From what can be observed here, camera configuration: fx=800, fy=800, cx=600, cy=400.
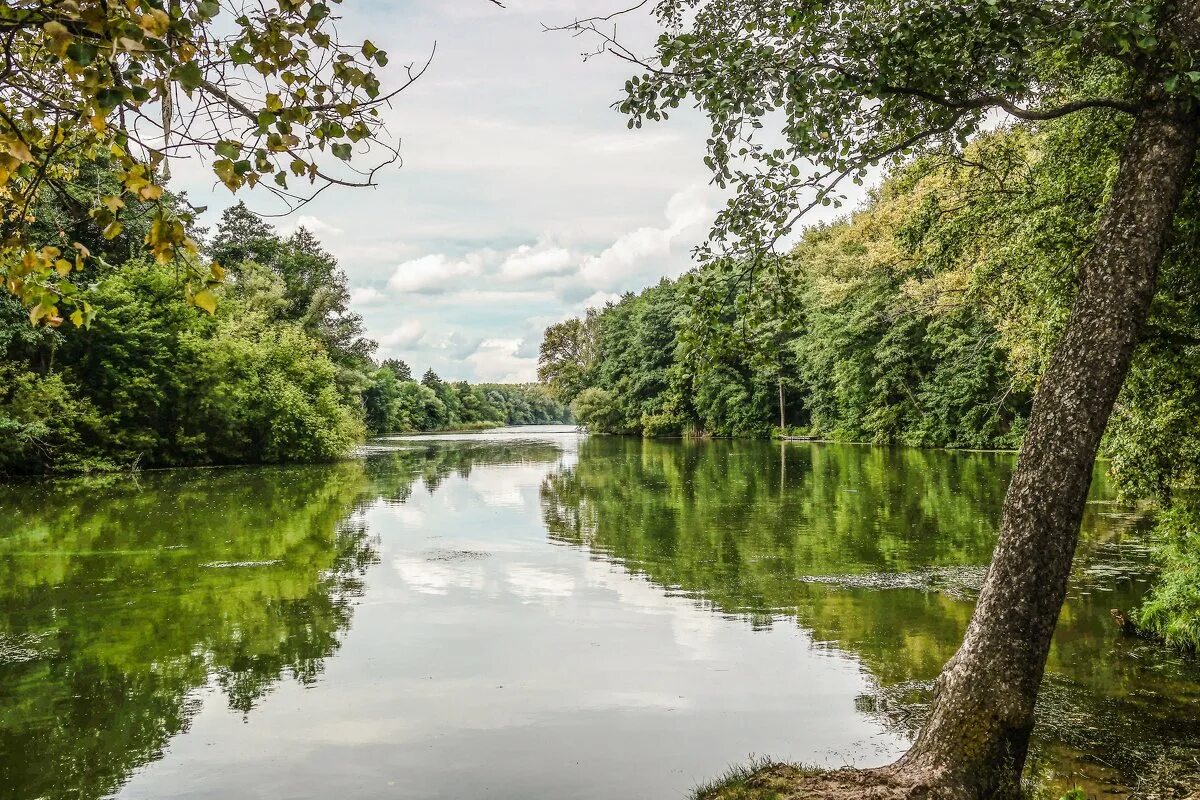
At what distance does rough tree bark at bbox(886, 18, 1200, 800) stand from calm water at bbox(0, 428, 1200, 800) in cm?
143

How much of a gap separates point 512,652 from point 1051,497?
18.5 feet

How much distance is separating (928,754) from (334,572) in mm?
9759

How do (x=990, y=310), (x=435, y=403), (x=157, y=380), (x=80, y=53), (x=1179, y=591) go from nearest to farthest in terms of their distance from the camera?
(x=80, y=53), (x=1179, y=591), (x=990, y=310), (x=157, y=380), (x=435, y=403)

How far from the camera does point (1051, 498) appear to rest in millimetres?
4391

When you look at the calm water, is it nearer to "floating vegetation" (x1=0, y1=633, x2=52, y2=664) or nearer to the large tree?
"floating vegetation" (x1=0, y1=633, x2=52, y2=664)

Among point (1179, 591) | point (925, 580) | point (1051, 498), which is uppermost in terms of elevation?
point (1051, 498)

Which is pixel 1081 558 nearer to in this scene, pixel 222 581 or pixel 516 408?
pixel 222 581

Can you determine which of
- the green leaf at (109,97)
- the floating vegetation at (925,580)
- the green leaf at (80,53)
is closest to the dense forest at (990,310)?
the floating vegetation at (925,580)

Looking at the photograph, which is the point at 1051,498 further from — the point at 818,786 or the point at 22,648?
the point at 22,648

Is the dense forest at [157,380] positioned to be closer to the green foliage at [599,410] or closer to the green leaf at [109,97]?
the green leaf at [109,97]

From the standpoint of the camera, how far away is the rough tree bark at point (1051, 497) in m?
4.33

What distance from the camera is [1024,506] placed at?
4.46m

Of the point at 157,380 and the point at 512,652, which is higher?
the point at 157,380

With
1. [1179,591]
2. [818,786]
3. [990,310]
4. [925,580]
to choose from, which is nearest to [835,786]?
[818,786]
